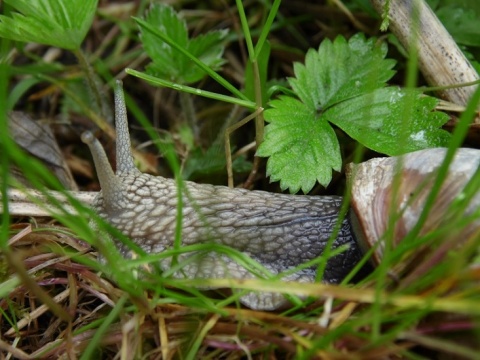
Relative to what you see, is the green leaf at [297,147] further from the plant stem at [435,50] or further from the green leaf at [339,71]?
the plant stem at [435,50]

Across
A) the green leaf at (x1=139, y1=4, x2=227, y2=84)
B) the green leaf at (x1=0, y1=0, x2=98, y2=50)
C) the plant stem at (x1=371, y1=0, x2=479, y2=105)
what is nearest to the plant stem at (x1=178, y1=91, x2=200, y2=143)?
the green leaf at (x1=139, y1=4, x2=227, y2=84)

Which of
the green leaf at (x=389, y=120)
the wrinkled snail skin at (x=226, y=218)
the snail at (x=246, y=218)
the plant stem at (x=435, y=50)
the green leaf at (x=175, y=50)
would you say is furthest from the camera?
the green leaf at (x=175, y=50)

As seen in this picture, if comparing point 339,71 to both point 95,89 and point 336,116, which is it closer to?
point 336,116

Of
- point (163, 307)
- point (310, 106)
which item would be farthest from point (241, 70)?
point (163, 307)

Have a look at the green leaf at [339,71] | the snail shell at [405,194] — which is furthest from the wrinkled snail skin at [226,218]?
the green leaf at [339,71]

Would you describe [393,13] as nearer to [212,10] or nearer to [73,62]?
[212,10]

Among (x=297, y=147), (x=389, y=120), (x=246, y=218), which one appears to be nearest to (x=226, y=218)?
(x=246, y=218)
